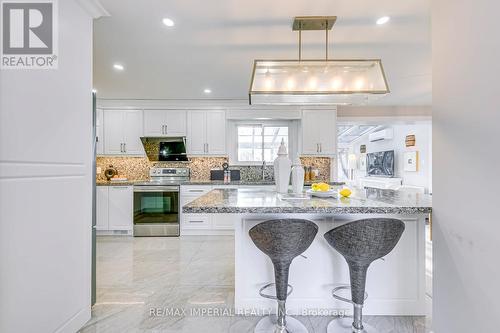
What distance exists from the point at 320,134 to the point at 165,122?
296 cm

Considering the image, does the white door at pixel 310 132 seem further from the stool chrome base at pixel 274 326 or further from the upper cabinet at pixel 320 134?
the stool chrome base at pixel 274 326

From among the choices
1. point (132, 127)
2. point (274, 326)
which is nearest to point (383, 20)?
point (274, 326)

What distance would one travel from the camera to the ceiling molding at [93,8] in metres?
1.79

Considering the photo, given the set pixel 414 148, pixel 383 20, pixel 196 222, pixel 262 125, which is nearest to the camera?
pixel 383 20

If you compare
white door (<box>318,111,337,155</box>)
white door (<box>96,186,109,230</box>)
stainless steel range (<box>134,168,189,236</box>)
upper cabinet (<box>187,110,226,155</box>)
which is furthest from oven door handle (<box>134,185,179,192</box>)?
white door (<box>318,111,337,155</box>)

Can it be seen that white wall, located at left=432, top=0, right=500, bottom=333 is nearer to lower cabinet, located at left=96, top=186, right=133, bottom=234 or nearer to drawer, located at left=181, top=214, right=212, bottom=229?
drawer, located at left=181, top=214, right=212, bottom=229

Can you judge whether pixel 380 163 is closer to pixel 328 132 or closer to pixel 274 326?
pixel 328 132

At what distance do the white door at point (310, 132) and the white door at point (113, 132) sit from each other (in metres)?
3.49

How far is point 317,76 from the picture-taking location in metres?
2.15

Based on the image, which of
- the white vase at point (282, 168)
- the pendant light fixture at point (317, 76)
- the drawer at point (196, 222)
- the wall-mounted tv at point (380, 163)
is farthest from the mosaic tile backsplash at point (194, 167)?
the wall-mounted tv at point (380, 163)

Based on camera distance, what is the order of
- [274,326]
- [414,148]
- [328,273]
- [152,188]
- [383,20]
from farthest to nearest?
[414,148]
[152,188]
[383,20]
[328,273]
[274,326]

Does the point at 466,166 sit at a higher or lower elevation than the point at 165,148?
lower

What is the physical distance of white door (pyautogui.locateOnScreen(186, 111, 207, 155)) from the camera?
466cm

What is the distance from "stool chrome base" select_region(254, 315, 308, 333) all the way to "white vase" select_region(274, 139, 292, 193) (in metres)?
1.08
